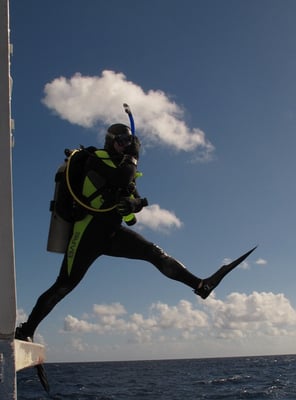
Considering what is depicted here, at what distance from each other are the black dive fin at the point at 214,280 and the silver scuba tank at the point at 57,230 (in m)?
1.20

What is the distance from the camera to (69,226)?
159 inches

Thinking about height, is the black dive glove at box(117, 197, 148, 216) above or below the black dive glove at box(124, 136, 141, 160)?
below

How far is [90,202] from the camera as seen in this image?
155 inches

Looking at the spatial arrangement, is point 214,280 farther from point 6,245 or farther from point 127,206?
point 6,245

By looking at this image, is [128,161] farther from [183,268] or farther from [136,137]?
[183,268]

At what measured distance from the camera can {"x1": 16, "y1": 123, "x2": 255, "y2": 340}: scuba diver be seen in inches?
153

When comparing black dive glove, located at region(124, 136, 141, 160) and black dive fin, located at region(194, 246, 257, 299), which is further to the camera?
black dive fin, located at region(194, 246, 257, 299)

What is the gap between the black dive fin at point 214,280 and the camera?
166 inches

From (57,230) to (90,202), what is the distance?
1.17ft

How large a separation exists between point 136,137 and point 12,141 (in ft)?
6.54

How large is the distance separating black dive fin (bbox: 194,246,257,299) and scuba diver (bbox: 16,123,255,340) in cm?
84

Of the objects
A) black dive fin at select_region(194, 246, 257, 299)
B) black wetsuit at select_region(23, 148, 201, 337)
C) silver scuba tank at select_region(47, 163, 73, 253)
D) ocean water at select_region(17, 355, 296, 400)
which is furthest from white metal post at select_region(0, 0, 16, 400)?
ocean water at select_region(17, 355, 296, 400)

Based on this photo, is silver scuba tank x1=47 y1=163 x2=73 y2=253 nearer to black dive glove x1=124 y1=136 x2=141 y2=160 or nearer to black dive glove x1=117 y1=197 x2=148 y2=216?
black dive glove x1=117 y1=197 x2=148 y2=216

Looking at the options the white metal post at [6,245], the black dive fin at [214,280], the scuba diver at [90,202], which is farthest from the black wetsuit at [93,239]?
the white metal post at [6,245]
